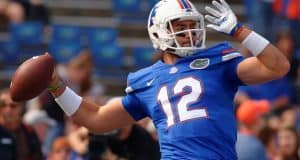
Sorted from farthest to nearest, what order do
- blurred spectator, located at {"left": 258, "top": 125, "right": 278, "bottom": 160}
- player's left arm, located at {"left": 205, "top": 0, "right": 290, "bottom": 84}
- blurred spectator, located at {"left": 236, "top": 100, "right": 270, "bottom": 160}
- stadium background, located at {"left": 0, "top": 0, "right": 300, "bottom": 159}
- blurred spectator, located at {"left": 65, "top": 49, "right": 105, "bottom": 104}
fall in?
stadium background, located at {"left": 0, "top": 0, "right": 300, "bottom": 159}
blurred spectator, located at {"left": 65, "top": 49, "right": 105, "bottom": 104}
blurred spectator, located at {"left": 258, "top": 125, "right": 278, "bottom": 160}
blurred spectator, located at {"left": 236, "top": 100, "right": 270, "bottom": 160}
player's left arm, located at {"left": 205, "top": 0, "right": 290, "bottom": 84}

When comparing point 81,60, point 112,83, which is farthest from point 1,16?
point 81,60

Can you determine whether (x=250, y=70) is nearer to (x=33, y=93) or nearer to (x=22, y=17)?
(x=33, y=93)

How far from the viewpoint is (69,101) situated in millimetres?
5695

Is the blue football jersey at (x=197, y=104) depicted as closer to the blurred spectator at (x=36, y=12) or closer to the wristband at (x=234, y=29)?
the wristband at (x=234, y=29)

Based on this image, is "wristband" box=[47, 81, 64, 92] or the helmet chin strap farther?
"wristband" box=[47, 81, 64, 92]

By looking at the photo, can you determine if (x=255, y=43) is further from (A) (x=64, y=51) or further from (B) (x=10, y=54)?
(B) (x=10, y=54)

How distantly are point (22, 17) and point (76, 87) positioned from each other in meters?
2.82

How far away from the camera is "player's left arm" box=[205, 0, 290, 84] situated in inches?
204

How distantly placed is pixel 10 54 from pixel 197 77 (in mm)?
7216

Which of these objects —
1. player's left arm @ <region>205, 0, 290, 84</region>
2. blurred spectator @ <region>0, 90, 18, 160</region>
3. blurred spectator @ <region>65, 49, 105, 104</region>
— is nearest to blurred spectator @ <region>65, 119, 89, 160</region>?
blurred spectator @ <region>0, 90, 18, 160</region>

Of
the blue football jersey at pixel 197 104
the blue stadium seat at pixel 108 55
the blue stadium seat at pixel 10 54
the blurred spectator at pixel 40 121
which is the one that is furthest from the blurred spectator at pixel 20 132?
the blue stadium seat at pixel 10 54

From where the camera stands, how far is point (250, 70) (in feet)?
17.1

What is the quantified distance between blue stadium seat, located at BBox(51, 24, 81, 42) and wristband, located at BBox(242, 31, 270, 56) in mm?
7204

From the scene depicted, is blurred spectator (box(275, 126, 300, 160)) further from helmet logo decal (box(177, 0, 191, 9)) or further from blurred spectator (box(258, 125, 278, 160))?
helmet logo decal (box(177, 0, 191, 9))
